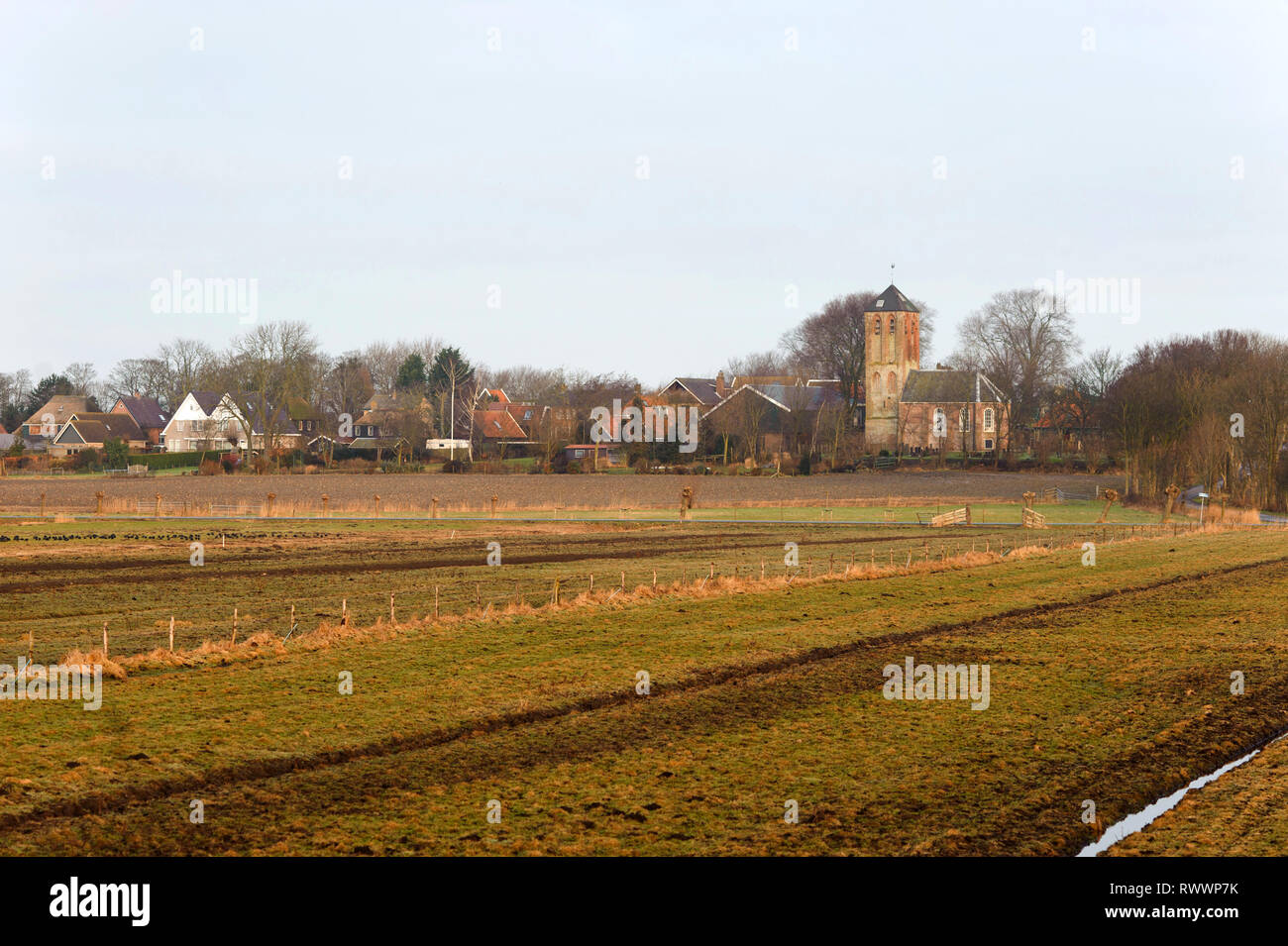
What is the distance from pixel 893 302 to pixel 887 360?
21.5 ft

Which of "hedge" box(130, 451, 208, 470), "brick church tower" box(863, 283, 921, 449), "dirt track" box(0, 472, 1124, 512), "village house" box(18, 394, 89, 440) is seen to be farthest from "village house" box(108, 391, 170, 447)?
"brick church tower" box(863, 283, 921, 449)

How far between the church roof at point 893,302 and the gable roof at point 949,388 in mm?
7551

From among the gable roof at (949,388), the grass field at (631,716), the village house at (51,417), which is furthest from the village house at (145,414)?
the grass field at (631,716)

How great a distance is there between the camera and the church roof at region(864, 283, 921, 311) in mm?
135375

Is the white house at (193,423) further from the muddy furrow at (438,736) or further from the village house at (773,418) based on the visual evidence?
the muddy furrow at (438,736)

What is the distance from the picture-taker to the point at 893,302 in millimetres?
135625

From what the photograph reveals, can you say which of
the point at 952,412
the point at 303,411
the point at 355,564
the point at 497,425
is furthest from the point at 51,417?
the point at 355,564

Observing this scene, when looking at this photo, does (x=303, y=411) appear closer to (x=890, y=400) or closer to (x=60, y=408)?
(x=60, y=408)

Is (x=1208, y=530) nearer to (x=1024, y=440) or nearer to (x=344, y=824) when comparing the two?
(x=344, y=824)

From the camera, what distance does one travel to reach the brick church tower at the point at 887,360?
440 ft

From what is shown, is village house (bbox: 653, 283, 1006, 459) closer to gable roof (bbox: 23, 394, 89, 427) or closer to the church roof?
the church roof
